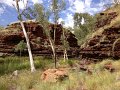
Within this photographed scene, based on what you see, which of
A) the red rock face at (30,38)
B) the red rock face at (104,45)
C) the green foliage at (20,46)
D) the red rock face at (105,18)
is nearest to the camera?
the red rock face at (104,45)

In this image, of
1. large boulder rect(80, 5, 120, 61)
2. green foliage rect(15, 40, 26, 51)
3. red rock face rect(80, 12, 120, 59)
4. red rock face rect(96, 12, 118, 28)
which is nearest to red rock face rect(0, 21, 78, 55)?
green foliage rect(15, 40, 26, 51)

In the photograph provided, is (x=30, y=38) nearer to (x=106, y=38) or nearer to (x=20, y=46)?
(x=20, y=46)

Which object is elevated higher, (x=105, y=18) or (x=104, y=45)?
(x=105, y=18)

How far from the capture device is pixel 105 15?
1526 inches

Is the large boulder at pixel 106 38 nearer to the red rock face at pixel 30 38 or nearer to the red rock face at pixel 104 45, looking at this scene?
the red rock face at pixel 104 45

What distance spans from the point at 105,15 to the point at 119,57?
6190mm

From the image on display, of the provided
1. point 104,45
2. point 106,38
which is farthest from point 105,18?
point 104,45

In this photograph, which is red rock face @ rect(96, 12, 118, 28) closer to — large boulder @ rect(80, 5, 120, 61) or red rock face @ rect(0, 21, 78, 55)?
large boulder @ rect(80, 5, 120, 61)

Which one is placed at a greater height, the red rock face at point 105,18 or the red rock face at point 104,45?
the red rock face at point 105,18

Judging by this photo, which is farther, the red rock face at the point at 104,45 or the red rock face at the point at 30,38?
the red rock face at the point at 30,38

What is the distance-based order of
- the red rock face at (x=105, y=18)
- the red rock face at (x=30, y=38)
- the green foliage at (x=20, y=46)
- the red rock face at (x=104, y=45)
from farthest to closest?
the red rock face at (x=30, y=38)
the green foliage at (x=20, y=46)
the red rock face at (x=105, y=18)
the red rock face at (x=104, y=45)

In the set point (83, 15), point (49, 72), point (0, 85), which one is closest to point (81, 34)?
point (83, 15)

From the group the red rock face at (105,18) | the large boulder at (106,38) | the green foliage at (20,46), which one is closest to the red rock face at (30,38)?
the green foliage at (20,46)

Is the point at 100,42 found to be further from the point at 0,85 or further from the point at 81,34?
the point at 81,34
